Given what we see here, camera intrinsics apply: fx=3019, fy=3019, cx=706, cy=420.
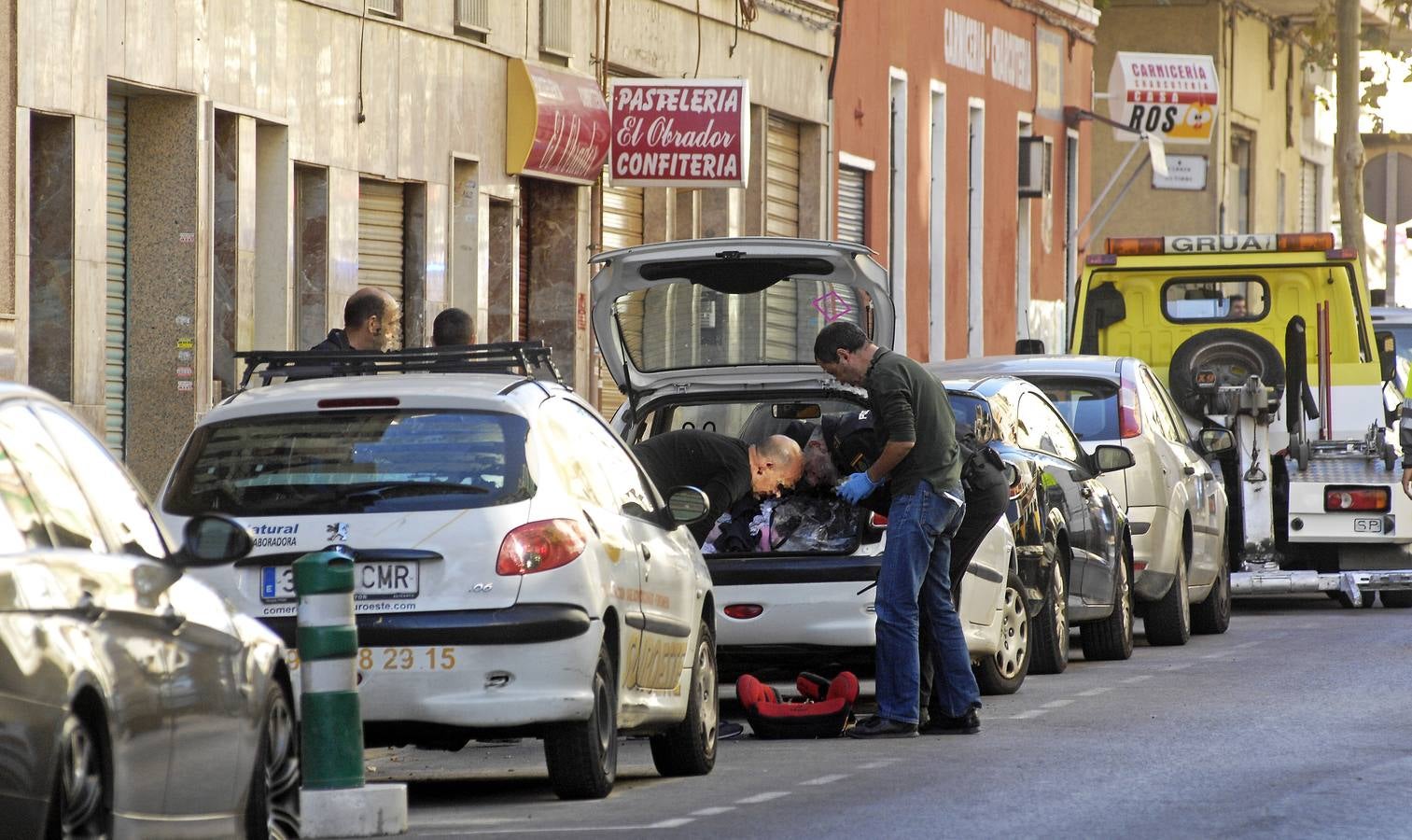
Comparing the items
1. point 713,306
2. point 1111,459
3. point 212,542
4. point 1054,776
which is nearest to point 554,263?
point 1111,459

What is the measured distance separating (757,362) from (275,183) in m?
6.93

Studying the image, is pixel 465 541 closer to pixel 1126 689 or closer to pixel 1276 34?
pixel 1126 689

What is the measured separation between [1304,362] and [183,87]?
7.81m

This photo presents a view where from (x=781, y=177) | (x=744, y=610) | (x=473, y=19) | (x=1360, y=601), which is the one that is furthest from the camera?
(x=781, y=177)

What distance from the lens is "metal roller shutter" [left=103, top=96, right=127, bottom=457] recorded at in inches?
734

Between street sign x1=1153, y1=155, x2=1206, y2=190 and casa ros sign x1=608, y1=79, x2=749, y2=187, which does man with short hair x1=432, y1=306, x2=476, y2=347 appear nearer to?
casa ros sign x1=608, y1=79, x2=749, y2=187

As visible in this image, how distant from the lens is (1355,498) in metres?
20.1

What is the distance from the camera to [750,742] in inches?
491

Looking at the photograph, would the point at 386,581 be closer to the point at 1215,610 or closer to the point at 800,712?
the point at 800,712

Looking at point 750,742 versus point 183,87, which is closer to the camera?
point 750,742

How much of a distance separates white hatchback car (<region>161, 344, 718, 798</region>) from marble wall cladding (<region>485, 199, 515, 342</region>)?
13930 mm

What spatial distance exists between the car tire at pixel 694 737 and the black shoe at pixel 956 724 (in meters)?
1.55

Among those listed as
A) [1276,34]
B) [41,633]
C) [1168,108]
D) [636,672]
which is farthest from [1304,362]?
[1276,34]

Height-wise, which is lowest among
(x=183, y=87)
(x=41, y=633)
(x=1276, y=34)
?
(x=41, y=633)
